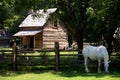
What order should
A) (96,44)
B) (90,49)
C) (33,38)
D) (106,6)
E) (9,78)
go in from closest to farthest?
(9,78) → (90,49) → (106,6) → (96,44) → (33,38)

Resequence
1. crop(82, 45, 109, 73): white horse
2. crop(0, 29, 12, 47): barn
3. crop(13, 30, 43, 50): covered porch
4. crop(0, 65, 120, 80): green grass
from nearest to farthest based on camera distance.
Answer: crop(0, 65, 120, 80): green grass → crop(82, 45, 109, 73): white horse → crop(13, 30, 43, 50): covered porch → crop(0, 29, 12, 47): barn

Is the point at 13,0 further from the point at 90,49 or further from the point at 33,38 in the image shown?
the point at 33,38

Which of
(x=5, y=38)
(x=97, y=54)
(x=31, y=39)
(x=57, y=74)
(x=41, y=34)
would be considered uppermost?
(x=41, y=34)

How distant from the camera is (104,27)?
70.4 ft

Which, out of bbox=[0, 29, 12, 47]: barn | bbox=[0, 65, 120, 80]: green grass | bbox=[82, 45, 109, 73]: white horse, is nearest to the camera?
bbox=[0, 65, 120, 80]: green grass

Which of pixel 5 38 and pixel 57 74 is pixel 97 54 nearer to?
pixel 57 74

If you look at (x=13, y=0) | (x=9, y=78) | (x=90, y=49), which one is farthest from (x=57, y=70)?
(x=13, y=0)

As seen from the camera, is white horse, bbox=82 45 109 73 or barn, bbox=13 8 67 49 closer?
white horse, bbox=82 45 109 73

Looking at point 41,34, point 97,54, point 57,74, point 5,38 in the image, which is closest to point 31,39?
point 41,34

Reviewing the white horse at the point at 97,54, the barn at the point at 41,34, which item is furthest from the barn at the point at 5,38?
the white horse at the point at 97,54

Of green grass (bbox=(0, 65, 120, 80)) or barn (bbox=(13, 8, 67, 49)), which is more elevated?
barn (bbox=(13, 8, 67, 49))

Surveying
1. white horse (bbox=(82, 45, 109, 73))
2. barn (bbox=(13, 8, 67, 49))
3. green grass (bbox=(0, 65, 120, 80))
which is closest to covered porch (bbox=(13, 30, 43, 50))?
barn (bbox=(13, 8, 67, 49))

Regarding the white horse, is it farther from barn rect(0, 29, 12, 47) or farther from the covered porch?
barn rect(0, 29, 12, 47)

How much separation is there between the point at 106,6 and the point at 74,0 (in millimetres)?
2269
